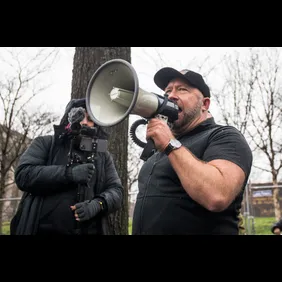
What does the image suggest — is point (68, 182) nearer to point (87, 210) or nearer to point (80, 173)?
point (80, 173)

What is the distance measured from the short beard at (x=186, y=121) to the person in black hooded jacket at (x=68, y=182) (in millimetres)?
673

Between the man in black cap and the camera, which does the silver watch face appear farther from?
the camera

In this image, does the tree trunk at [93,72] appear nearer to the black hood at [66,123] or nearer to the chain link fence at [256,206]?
the black hood at [66,123]

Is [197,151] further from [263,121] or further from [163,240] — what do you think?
[263,121]

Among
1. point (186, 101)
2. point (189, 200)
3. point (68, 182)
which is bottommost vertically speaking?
point (189, 200)

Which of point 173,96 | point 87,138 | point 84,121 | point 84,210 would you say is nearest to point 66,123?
point 84,121

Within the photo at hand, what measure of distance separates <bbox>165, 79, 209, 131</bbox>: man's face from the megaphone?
17 cm

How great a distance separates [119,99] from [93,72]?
5.89 feet

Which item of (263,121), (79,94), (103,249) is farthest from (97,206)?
(263,121)

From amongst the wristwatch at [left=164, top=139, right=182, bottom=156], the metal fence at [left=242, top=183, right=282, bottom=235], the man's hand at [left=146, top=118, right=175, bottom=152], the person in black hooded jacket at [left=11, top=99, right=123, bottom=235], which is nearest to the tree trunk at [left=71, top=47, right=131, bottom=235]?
the person in black hooded jacket at [left=11, top=99, right=123, bottom=235]

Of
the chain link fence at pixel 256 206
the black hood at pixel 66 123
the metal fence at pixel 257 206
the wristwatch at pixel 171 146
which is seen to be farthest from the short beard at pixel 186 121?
the metal fence at pixel 257 206

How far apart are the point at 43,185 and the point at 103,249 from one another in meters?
1.29

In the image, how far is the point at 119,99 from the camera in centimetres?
208

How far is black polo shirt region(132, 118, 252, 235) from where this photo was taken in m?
1.79
